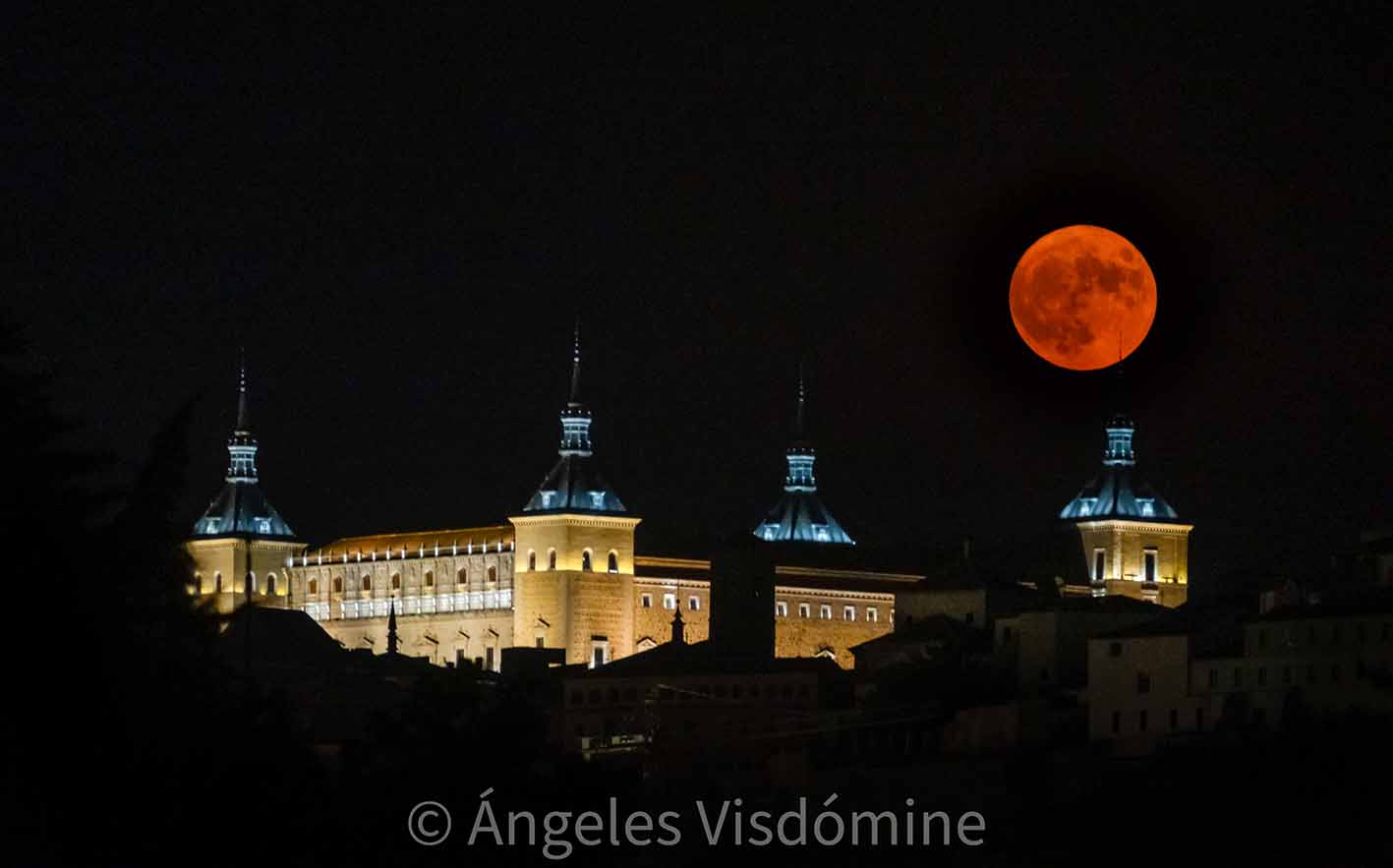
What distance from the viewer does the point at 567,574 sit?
466 feet

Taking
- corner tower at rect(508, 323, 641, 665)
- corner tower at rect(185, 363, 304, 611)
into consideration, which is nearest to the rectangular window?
corner tower at rect(508, 323, 641, 665)

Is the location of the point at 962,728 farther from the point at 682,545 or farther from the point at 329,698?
the point at 682,545

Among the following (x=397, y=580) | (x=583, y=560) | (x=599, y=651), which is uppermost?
(x=583, y=560)

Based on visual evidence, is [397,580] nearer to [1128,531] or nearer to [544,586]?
[544,586]

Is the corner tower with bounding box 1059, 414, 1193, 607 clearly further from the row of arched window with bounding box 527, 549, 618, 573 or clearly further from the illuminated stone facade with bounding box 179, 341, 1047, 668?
the row of arched window with bounding box 527, 549, 618, 573

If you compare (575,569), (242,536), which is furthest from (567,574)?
(242,536)

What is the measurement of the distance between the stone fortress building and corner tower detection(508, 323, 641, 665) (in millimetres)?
46

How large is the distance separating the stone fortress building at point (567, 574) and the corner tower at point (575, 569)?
46 millimetres

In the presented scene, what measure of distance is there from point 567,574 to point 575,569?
0.33 m

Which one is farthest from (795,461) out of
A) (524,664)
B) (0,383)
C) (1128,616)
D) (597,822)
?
(0,383)

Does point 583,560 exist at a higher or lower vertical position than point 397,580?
higher

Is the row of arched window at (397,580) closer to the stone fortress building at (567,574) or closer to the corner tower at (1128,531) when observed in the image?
the stone fortress building at (567,574)

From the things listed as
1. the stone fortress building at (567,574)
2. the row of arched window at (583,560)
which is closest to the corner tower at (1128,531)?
the stone fortress building at (567,574)

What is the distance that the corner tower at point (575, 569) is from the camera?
141m
